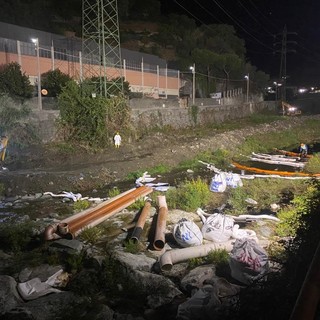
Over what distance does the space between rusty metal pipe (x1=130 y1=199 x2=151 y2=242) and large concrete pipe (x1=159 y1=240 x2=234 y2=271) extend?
1.07 m

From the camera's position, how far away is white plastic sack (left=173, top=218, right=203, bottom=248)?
7133 mm

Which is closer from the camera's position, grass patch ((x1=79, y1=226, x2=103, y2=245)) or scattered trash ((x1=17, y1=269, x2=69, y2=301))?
scattered trash ((x1=17, y1=269, x2=69, y2=301))

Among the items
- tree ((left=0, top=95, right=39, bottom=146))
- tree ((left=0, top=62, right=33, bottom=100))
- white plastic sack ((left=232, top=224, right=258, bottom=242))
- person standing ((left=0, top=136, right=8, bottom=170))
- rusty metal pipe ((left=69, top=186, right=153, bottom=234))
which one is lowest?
white plastic sack ((left=232, top=224, right=258, bottom=242))

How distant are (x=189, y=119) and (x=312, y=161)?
1291cm

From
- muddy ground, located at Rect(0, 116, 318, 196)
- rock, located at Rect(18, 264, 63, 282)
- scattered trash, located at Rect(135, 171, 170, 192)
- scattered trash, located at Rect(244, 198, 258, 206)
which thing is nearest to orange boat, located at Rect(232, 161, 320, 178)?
muddy ground, located at Rect(0, 116, 318, 196)

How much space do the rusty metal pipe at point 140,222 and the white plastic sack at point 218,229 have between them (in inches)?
54.8

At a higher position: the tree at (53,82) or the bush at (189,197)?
the tree at (53,82)

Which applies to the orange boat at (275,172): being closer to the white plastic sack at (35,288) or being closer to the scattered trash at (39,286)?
the scattered trash at (39,286)

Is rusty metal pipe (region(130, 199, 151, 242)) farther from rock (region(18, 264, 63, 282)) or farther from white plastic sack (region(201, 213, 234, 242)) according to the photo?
rock (region(18, 264, 63, 282))

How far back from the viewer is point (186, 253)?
6.61 meters

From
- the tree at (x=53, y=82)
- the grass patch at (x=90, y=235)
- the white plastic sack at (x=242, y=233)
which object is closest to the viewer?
the white plastic sack at (x=242, y=233)

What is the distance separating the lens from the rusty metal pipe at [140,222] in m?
7.45

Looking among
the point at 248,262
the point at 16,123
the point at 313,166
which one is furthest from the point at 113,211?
the point at 313,166

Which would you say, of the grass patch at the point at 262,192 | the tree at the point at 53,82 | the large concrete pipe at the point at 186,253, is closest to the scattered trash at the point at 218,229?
the large concrete pipe at the point at 186,253
